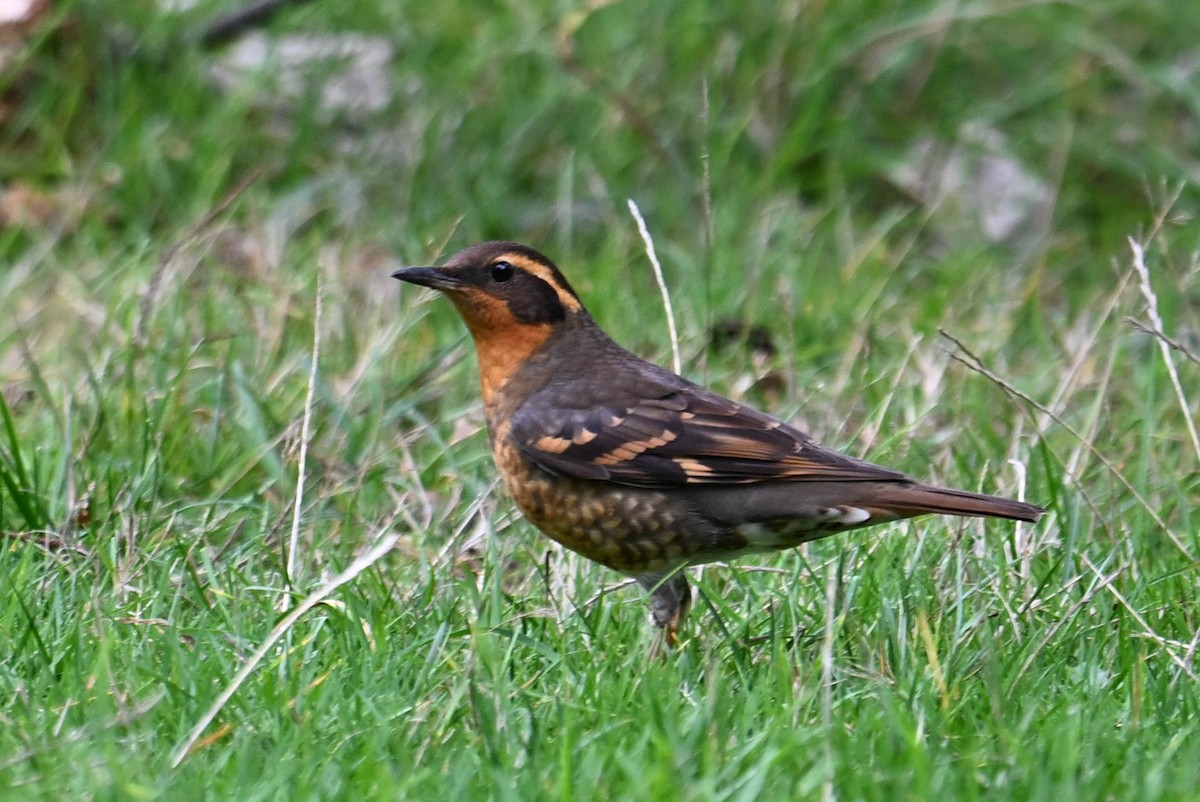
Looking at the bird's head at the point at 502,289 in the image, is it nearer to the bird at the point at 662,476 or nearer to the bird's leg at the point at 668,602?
the bird at the point at 662,476

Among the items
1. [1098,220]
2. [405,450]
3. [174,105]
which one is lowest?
[1098,220]

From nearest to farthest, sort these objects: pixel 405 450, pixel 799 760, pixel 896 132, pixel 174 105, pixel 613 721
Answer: pixel 799 760 < pixel 613 721 < pixel 405 450 < pixel 174 105 < pixel 896 132

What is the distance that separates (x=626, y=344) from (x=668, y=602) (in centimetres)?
234

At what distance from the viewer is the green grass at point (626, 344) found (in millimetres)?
4074

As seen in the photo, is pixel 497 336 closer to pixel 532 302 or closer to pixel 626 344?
pixel 532 302

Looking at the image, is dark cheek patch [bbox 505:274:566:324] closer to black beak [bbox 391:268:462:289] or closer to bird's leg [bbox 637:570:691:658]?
black beak [bbox 391:268:462:289]

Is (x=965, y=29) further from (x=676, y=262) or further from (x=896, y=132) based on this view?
(x=676, y=262)

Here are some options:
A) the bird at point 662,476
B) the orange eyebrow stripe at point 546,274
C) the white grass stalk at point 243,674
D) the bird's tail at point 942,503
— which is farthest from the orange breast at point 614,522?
the white grass stalk at point 243,674

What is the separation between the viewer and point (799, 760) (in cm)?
391

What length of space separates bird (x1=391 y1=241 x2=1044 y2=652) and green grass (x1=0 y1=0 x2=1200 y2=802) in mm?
183

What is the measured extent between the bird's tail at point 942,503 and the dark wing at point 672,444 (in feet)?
0.47

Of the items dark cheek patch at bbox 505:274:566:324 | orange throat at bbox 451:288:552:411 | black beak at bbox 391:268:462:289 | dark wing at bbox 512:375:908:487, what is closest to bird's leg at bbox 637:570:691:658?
dark wing at bbox 512:375:908:487

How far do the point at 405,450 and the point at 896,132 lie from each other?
13.9 feet

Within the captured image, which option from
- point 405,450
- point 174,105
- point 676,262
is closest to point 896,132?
point 676,262
